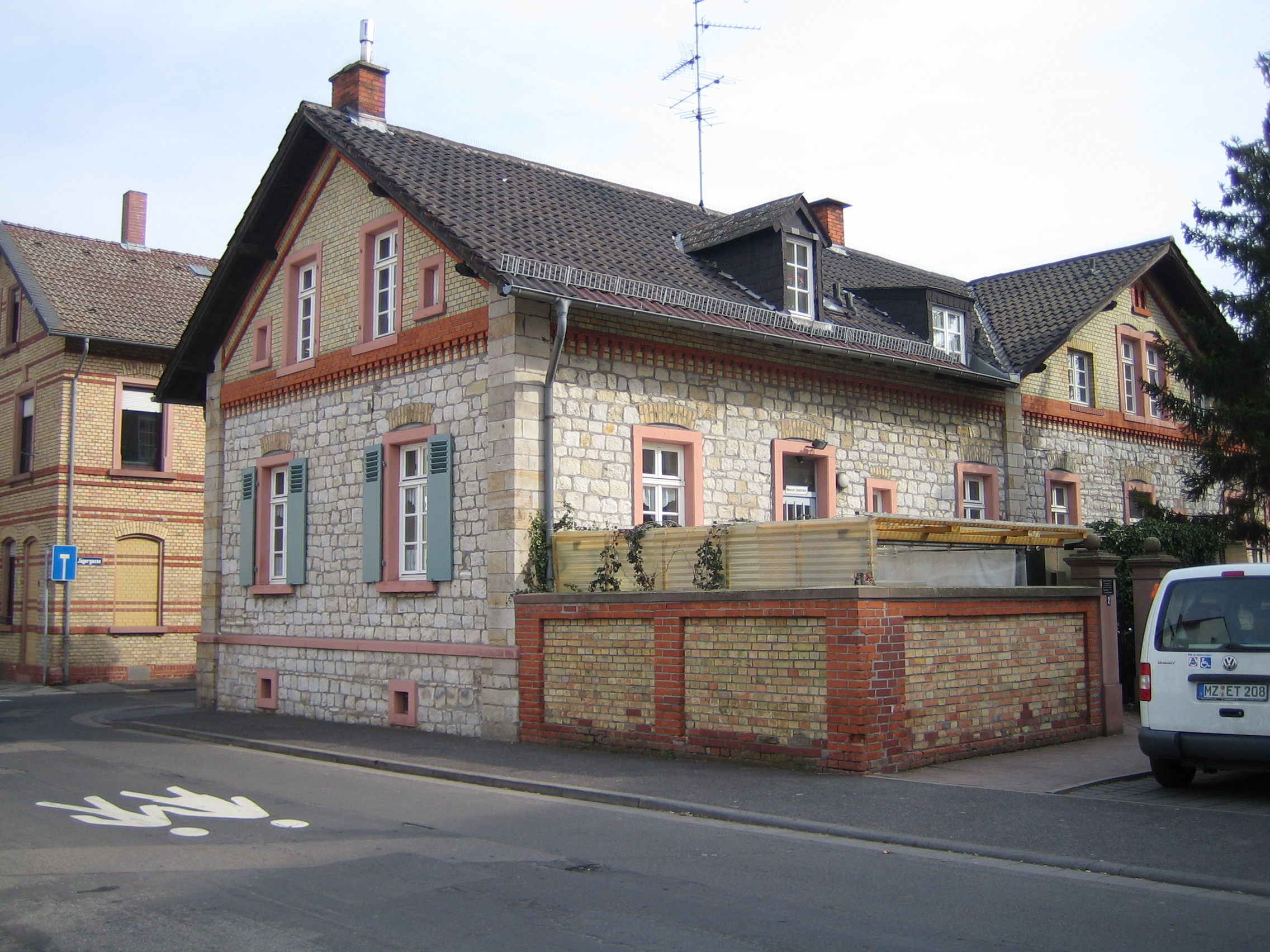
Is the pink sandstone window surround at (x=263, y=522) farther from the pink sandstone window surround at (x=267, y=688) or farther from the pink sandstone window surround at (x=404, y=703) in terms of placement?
the pink sandstone window surround at (x=404, y=703)

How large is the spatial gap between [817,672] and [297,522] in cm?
984

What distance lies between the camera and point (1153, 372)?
24.8 metres

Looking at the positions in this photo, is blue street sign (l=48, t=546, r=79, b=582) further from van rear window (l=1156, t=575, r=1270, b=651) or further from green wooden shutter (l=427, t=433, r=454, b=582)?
van rear window (l=1156, t=575, r=1270, b=651)

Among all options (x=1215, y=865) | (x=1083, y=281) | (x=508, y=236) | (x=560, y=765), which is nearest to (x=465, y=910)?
(x=1215, y=865)

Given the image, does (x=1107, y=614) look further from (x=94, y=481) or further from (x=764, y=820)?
(x=94, y=481)

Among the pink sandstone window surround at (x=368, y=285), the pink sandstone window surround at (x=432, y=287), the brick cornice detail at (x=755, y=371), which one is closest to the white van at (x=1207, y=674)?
the brick cornice detail at (x=755, y=371)

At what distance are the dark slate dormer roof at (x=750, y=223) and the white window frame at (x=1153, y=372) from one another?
369 inches

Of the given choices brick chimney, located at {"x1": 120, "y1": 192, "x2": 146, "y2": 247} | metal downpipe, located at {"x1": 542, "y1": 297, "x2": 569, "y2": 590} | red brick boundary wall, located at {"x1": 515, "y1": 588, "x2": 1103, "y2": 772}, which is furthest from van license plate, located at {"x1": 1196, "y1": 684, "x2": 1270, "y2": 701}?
brick chimney, located at {"x1": 120, "y1": 192, "x2": 146, "y2": 247}

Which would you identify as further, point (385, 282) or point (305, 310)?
point (305, 310)

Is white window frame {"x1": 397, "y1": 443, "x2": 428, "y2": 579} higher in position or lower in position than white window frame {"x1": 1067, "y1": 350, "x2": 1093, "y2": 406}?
lower

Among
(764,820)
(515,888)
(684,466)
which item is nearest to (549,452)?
(684,466)

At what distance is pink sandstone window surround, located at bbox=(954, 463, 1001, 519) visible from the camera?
20.2 metres

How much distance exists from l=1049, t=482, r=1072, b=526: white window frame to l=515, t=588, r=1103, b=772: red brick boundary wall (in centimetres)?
832

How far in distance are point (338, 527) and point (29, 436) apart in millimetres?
16217
